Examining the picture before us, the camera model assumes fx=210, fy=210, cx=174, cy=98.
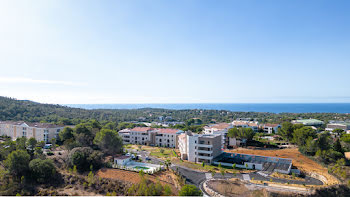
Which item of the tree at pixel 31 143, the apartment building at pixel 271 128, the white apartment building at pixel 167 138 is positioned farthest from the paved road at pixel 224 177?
the apartment building at pixel 271 128

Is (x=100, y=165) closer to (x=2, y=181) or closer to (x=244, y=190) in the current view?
(x=2, y=181)

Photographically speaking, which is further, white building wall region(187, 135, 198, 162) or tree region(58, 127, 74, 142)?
tree region(58, 127, 74, 142)

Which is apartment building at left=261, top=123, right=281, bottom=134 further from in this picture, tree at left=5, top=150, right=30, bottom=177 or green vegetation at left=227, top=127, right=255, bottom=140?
tree at left=5, top=150, right=30, bottom=177

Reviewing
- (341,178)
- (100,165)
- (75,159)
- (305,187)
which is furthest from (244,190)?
(75,159)

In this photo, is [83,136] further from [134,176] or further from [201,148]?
[201,148]

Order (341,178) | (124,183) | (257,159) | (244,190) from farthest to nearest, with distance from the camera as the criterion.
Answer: (257,159)
(341,178)
(124,183)
(244,190)

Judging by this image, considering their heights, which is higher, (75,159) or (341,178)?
(75,159)

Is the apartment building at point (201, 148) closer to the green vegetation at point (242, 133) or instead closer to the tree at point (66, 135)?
the green vegetation at point (242, 133)

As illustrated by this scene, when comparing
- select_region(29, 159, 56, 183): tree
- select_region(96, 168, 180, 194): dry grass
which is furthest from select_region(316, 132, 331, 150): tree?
select_region(29, 159, 56, 183): tree
